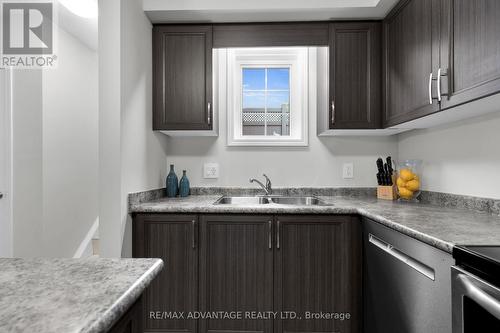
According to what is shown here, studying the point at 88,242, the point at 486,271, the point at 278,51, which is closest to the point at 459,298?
the point at 486,271

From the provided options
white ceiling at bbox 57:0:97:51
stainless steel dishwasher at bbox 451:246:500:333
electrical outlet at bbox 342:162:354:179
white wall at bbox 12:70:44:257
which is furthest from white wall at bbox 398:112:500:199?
white wall at bbox 12:70:44:257

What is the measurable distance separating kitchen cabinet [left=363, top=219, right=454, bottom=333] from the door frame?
8.49 ft

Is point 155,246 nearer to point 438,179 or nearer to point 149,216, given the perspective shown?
point 149,216

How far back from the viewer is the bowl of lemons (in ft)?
A: 6.55

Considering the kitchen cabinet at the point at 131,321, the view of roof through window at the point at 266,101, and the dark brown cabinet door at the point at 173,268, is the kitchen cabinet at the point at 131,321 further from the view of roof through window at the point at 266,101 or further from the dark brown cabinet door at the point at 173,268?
the view of roof through window at the point at 266,101

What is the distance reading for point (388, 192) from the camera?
2.19m

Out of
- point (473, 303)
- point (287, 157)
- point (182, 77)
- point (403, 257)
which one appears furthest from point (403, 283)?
point (182, 77)

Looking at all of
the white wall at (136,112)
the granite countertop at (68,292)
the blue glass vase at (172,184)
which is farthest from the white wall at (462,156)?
the white wall at (136,112)

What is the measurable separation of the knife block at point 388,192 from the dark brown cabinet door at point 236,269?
3.29ft

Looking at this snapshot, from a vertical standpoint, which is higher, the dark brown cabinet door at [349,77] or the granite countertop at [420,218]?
the dark brown cabinet door at [349,77]

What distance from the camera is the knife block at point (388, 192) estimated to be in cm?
217

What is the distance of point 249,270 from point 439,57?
5.00 feet

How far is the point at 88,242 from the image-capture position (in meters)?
3.26

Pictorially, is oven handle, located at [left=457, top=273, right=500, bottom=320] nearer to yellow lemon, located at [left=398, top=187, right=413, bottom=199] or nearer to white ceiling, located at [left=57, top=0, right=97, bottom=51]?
yellow lemon, located at [left=398, top=187, right=413, bottom=199]
